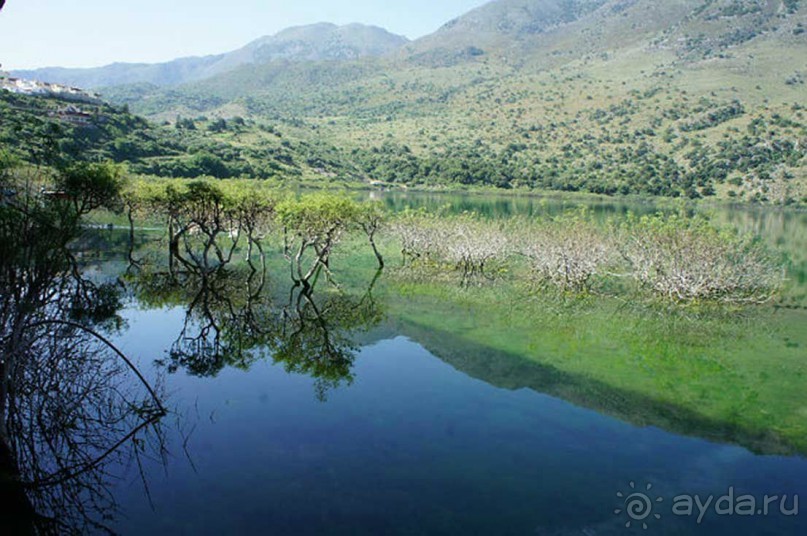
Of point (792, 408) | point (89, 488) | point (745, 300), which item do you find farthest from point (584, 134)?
point (89, 488)

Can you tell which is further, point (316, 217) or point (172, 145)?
point (172, 145)

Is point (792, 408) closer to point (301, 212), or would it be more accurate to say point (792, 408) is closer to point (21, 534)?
point (21, 534)

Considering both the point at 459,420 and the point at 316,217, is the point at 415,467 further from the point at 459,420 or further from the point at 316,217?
the point at 316,217

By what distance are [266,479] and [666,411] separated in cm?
1211

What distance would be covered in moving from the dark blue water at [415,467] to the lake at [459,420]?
56mm

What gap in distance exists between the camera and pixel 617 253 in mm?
37781

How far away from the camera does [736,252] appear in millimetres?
33625

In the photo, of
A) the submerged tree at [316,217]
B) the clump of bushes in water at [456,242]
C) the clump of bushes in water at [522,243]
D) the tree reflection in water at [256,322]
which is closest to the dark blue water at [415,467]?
the tree reflection in water at [256,322]

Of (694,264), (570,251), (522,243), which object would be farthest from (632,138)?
(694,264)

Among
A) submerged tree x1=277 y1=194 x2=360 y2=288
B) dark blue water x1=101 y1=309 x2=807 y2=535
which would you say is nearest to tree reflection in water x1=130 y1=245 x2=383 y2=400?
dark blue water x1=101 y1=309 x2=807 y2=535
